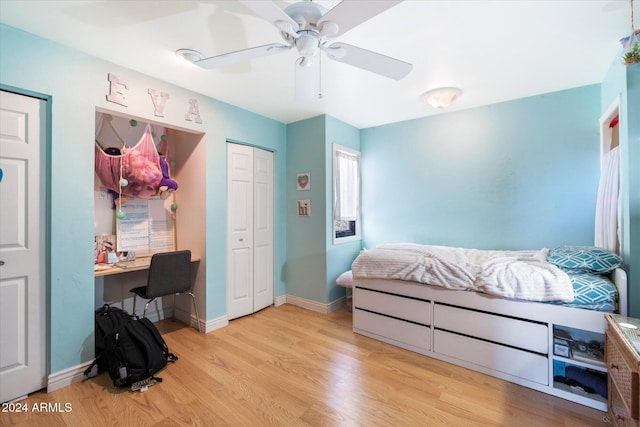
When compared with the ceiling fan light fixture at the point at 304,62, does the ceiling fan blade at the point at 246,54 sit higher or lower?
lower

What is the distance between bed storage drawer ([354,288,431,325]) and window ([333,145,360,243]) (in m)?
0.93

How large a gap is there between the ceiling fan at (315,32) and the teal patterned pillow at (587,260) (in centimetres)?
183

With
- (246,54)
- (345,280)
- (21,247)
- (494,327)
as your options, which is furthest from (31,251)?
(494,327)

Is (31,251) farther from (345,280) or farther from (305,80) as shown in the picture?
(345,280)

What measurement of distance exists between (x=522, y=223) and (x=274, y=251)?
286 centimetres

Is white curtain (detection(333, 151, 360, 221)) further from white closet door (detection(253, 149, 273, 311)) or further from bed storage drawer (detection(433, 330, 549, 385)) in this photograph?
bed storage drawer (detection(433, 330, 549, 385))

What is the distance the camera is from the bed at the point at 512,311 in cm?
180

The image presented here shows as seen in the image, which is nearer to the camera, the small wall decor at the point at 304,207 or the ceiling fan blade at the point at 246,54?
the ceiling fan blade at the point at 246,54

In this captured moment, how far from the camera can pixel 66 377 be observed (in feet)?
6.46

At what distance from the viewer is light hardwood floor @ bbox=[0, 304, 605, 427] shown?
1651mm

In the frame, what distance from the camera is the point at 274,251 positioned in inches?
142

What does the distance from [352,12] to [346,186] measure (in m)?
2.54

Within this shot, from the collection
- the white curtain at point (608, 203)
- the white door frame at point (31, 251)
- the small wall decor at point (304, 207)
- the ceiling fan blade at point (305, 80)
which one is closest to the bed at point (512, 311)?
the white curtain at point (608, 203)

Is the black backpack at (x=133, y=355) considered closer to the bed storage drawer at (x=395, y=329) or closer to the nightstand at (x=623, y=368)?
the bed storage drawer at (x=395, y=329)
